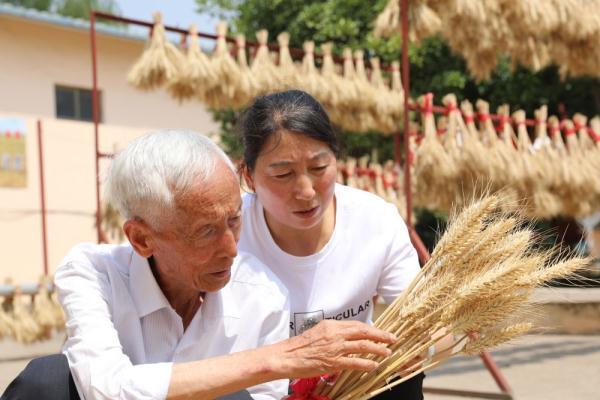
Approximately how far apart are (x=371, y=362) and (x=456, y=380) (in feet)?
11.8

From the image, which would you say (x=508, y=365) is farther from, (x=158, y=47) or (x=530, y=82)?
(x=530, y=82)

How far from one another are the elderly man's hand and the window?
9709mm

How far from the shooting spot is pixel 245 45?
5129 millimetres

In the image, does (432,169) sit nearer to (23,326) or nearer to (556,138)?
(556,138)

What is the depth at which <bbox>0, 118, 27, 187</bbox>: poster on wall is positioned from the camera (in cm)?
924

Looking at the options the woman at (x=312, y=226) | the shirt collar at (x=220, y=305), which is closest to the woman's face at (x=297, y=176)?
the woman at (x=312, y=226)

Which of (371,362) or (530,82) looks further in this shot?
(530,82)

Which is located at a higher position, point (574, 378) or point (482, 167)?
point (482, 167)

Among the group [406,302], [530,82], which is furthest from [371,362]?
[530,82]

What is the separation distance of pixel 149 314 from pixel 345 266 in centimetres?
63

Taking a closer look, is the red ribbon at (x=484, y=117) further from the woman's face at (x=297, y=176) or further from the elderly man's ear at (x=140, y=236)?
the elderly man's ear at (x=140, y=236)

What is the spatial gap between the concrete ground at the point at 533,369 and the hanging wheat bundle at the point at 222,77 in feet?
7.32

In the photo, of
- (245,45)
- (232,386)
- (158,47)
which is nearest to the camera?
(232,386)

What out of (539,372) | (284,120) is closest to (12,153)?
(539,372)
